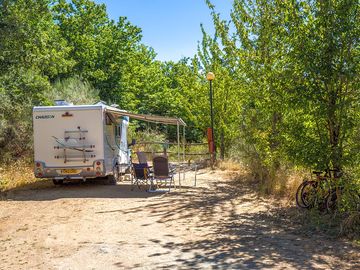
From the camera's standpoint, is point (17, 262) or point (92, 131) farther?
point (92, 131)

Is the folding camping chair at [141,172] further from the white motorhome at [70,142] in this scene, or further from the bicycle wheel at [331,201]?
the bicycle wheel at [331,201]

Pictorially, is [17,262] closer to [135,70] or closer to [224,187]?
[224,187]

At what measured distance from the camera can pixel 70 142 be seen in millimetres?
12570

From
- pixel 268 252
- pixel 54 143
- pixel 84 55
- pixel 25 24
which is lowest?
pixel 268 252

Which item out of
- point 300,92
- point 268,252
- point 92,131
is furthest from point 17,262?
point 92,131

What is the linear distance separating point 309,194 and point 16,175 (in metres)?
10.3

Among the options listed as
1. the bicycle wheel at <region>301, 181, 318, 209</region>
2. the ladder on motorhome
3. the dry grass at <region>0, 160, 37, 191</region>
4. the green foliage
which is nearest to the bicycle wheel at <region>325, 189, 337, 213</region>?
the bicycle wheel at <region>301, 181, 318, 209</region>

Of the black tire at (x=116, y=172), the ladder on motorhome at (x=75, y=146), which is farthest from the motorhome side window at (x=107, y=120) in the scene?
the black tire at (x=116, y=172)

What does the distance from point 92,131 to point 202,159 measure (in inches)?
457

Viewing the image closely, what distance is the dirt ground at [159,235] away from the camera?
5582 millimetres

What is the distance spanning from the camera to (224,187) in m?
13.2

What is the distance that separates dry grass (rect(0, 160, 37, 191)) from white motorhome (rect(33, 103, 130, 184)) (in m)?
1.39

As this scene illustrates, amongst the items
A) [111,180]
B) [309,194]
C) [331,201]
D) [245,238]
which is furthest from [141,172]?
[245,238]

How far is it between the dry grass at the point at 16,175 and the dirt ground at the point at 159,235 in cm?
191
